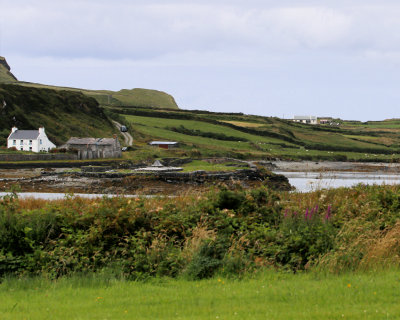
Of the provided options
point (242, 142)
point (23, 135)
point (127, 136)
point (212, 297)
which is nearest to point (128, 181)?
point (212, 297)

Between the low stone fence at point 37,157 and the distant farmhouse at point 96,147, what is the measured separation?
238 cm

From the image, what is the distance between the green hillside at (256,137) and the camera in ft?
374

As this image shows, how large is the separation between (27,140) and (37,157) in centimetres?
1315

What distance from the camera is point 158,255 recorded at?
1005 cm

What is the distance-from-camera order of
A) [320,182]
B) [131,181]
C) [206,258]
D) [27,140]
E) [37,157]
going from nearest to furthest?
1. [206,258]
2. [320,182]
3. [131,181]
4. [37,157]
5. [27,140]

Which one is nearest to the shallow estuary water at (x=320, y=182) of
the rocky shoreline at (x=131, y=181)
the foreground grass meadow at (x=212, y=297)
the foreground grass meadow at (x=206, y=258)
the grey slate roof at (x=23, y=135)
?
the foreground grass meadow at (x=206, y=258)

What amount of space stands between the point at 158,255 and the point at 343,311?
4082mm

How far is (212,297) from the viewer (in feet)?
25.8

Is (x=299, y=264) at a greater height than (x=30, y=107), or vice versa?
(x=30, y=107)

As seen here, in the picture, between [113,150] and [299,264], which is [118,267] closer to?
[299,264]

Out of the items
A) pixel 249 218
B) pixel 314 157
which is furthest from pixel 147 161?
pixel 249 218

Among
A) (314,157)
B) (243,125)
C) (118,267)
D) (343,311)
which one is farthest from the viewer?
(243,125)

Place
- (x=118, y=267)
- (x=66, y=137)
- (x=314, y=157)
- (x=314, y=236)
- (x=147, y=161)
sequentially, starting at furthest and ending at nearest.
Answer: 1. (x=314, y=157)
2. (x=66, y=137)
3. (x=147, y=161)
4. (x=314, y=236)
5. (x=118, y=267)

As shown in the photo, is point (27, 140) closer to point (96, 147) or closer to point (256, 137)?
point (96, 147)
